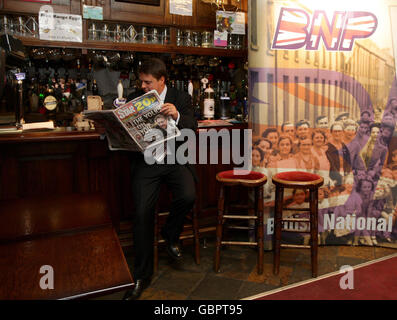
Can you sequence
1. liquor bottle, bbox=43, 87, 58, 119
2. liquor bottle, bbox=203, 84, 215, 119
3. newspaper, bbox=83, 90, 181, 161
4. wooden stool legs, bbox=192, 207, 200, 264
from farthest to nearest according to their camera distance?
liquor bottle, bbox=203, 84, 215, 119 < liquor bottle, bbox=43, 87, 58, 119 < wooden stool legs, bbox=192, 207, 200, 264 < newspaper, bbox=83, 90, 181, 161

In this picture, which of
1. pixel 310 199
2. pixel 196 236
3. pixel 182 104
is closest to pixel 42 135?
pixel 182 104

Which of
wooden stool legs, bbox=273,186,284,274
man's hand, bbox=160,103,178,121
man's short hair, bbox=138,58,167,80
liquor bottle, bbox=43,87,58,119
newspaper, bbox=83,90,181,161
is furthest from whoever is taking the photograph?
liquor bottle, bbox=43,87,58,119

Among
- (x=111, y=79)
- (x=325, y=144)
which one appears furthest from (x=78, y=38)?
(x=325, y=144)

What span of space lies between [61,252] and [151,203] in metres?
1.06

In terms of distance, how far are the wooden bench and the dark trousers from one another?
37cm

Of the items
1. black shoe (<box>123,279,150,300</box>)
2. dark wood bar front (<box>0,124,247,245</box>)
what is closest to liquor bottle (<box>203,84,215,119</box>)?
dark wood bar front (<box>0,124,247,245</box>)

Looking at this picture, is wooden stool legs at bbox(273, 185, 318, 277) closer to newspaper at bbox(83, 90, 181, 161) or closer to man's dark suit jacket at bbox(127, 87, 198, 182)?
man's dark suit jacket at bbox(127, 87, 198, 182)

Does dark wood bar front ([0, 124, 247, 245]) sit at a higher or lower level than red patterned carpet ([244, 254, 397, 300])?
higher

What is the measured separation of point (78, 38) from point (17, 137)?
1.15 metres

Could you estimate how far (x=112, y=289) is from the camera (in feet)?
4.03

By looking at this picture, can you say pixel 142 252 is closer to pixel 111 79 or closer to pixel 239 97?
pixel 111 79

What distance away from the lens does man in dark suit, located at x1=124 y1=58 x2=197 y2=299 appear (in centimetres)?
242

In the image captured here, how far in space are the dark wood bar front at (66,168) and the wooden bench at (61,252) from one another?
1.66ft

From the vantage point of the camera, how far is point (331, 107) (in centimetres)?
309
